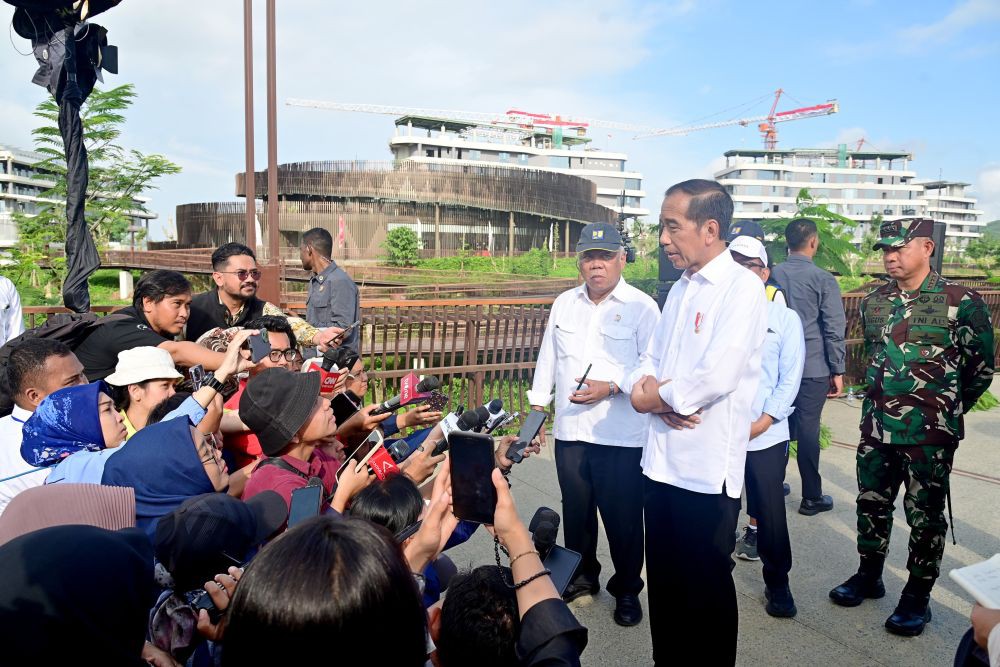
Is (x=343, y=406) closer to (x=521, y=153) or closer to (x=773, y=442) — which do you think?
(x=773, y=442)

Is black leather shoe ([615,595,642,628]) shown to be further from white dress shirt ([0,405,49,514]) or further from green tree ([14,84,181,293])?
green tree ([14,84,181,293])

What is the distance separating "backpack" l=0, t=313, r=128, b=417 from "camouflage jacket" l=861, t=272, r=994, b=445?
4.02 meters

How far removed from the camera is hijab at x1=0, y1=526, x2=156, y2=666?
117 centimetres

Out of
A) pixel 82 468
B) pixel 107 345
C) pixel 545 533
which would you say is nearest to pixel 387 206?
pixel 107 345

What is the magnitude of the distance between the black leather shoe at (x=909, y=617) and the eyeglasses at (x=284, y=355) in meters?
3.30

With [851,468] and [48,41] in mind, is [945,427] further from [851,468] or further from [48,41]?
[48,41]

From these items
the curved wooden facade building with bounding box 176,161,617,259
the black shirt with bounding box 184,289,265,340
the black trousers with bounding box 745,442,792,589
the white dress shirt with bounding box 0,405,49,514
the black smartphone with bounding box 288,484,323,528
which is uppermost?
the curved wooden facade building with bounding box 176,161,617,259

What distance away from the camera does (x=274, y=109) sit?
8617 millimetres

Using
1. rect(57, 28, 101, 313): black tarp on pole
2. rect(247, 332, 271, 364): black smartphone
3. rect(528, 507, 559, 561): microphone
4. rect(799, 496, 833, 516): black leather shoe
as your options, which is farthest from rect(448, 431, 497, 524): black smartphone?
rect(799, 496, 833, 516): black leather shoe

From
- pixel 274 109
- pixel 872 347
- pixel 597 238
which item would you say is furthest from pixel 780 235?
pixel 274 109

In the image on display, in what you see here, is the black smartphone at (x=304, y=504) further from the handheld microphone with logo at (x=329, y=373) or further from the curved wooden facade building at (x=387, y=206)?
the curved wooden facade building at (x=387, y=206)

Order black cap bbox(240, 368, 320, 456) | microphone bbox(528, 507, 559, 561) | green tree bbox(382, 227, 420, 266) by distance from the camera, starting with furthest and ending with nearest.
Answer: green tree bbox(382, 227, 420, 266)
black cap bbox(240, 368, 320, 456)
microphone bbox(528, 507, 559, 561)

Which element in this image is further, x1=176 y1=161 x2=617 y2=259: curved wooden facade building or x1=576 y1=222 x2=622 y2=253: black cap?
x1=176 y1=161 x2=617 y2=259: curved wooden facade building

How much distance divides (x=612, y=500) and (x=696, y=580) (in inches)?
35.9
